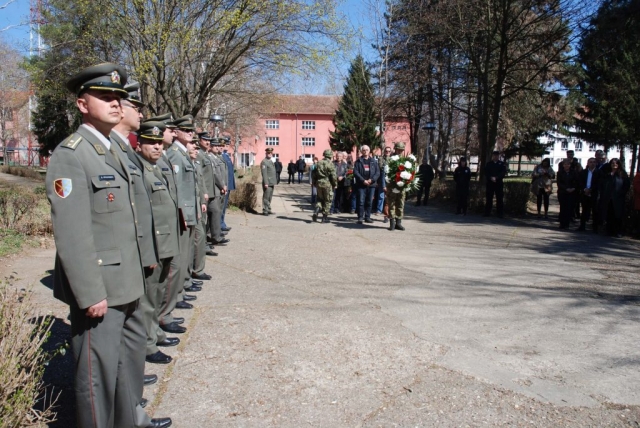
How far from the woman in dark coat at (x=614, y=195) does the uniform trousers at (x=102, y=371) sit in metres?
11.5

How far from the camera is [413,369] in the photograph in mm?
4211

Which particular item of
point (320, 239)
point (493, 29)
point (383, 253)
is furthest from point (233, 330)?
point (493, 29)

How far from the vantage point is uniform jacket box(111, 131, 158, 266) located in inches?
130

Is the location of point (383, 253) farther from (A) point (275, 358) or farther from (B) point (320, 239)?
(A) point (275, 358)

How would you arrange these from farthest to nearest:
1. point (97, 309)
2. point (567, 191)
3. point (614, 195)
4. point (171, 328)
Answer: point (567, 191) < point (614, 195) < point (171, 328) < point (97, 309)

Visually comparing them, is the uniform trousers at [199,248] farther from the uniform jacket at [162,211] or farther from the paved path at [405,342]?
the uniform jacket at [162,211]

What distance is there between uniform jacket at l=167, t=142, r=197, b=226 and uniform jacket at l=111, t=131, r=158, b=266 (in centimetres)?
216

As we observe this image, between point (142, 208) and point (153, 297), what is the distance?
96 centimetres

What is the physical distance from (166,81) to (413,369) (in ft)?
42.4

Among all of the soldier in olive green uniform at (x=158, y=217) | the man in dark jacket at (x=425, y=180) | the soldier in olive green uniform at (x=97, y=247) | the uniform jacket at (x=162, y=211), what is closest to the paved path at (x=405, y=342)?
the soldier in olive green uniform at (x=158, y=217)

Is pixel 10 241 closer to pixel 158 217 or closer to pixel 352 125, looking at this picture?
pixel 158 217

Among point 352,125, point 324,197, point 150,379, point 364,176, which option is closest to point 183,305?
point 150,379

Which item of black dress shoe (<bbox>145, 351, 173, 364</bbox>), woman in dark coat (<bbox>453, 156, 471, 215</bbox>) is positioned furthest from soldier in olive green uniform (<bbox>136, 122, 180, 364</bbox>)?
woman in dark coat (<bbox>453, 156, 471, 215</bbox>)

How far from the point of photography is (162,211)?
447 centimetres
